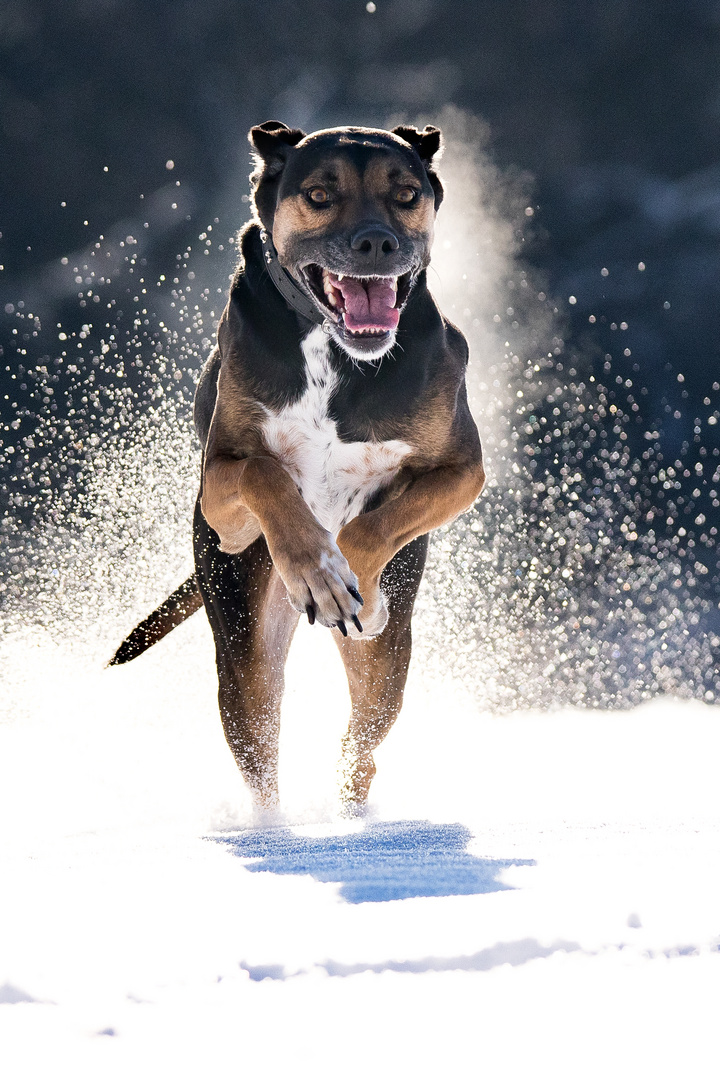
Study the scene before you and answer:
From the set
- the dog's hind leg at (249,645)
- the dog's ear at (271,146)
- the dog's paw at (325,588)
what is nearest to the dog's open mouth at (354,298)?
the dog's ear at (271,146)

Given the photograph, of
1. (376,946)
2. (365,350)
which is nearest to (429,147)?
(365,350)

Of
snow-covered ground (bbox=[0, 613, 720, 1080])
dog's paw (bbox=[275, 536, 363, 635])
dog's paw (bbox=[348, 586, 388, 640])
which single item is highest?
dog's paw (bbox=[348, 586, 388, 640])

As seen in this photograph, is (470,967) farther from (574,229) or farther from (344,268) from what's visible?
(574,229)

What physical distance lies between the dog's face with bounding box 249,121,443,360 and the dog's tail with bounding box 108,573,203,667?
114cm

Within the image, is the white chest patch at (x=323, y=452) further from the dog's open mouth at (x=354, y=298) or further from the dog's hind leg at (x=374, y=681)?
the dog's hind leg at (x=374, y=681)

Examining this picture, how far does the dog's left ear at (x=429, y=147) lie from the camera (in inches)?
106

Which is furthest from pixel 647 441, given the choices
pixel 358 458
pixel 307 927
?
pixel 307 927

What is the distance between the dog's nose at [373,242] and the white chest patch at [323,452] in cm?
29

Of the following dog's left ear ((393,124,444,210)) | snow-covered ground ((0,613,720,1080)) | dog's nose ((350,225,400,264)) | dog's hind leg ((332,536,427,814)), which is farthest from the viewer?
dog's hind leg ((332,536,427,814))

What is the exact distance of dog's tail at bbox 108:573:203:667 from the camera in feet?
10.7

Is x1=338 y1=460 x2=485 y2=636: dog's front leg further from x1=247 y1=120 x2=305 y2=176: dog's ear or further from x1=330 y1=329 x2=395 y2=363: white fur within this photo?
x1=247 y1=120 x2=305 y2=176: dog's ear

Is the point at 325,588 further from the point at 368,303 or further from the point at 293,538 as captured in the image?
the point at 368,303

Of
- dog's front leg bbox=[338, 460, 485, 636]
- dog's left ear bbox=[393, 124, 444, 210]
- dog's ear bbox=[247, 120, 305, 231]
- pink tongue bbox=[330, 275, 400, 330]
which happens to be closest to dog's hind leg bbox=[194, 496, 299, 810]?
dog's front leg bbox=[338, 460, 485, 636]

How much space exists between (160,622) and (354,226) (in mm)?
1454
